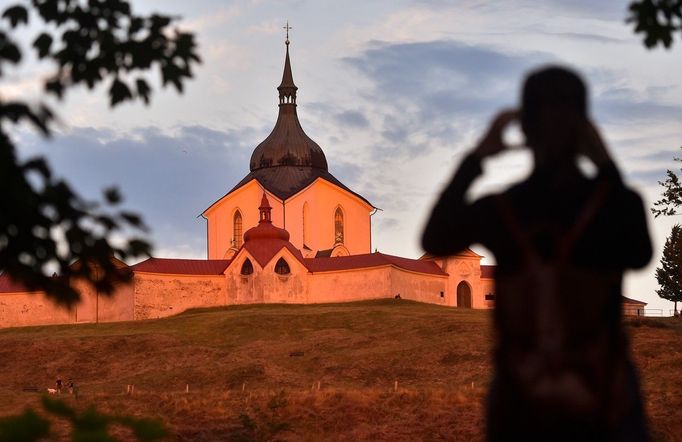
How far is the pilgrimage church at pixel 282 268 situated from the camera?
6912 cm

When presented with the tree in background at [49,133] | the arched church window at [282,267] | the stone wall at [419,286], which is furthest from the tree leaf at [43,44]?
the arched church window at [282,267]

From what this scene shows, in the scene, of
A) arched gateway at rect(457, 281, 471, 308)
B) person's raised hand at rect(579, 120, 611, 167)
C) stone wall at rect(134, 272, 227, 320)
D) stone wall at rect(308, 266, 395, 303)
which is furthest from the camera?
arched gateway at rect(457, 281, 471, 308)

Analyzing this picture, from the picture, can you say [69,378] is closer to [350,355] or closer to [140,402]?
[350,355]

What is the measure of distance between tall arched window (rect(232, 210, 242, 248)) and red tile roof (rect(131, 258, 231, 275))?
843 cm

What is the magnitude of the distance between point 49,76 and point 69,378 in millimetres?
44825

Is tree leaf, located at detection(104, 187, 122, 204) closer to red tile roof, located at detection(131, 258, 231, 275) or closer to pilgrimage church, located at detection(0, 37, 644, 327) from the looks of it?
pilgrimage church, located at detection(0, 37, 644, 327)

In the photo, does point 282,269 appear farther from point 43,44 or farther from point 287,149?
point 43,44

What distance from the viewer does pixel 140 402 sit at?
3550cm

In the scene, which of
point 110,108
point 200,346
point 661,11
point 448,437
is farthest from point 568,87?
point 200,346

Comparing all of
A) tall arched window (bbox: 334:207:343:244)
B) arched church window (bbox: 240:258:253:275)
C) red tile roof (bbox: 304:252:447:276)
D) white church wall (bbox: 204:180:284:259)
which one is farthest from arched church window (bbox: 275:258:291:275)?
tall arched window (bbox: 334:207:343:244)

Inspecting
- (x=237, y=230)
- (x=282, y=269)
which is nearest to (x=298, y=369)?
(x=282, y=269)

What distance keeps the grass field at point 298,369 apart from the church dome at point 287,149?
17619 mm

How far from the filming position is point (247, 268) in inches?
2800

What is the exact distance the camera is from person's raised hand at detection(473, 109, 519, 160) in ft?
14.5
